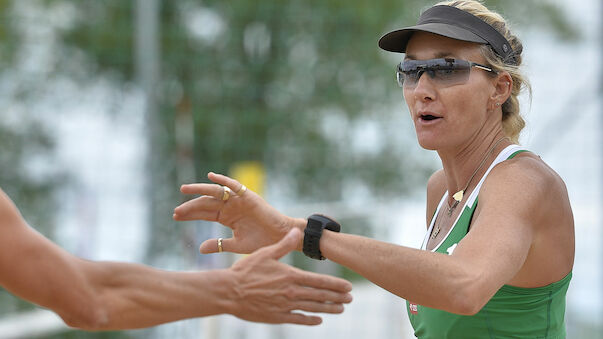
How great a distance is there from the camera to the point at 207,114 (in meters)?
8.55

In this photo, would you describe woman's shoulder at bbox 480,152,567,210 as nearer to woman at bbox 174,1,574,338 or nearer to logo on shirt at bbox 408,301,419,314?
woman at bbox 174,1,574,338

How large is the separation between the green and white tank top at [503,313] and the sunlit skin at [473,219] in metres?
0.04

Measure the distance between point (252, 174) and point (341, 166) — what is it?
222 cm

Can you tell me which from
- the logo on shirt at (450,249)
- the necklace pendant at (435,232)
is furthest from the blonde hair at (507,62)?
the logo on shirt at (450,249)

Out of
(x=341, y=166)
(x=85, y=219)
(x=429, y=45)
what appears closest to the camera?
(x=429, y=45)

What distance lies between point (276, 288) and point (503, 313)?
2.37 feet

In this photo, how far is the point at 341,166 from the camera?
27.6 feet

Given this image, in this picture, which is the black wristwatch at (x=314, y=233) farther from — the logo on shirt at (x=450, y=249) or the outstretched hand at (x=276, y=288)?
the logo on shirt at (x=450, y=249)

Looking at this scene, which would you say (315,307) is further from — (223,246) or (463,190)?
(463,190)

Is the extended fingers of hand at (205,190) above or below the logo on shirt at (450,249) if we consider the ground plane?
above

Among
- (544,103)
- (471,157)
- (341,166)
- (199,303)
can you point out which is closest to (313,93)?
(341,166)

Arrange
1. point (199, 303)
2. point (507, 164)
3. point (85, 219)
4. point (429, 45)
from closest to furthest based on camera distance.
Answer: point (199, 303) < point (507, 164) < point (429, 45) < point (85, 219)

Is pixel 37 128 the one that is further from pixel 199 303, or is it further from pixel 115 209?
pixel 199 303

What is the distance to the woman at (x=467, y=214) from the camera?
212 cm
